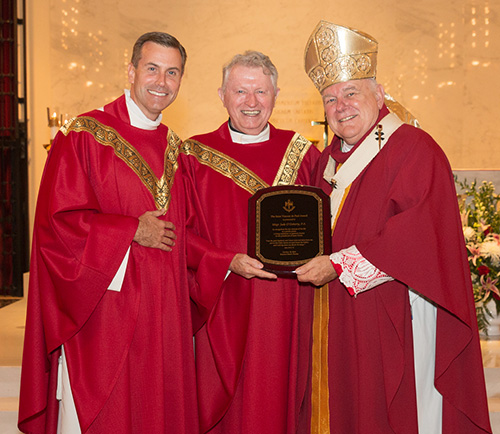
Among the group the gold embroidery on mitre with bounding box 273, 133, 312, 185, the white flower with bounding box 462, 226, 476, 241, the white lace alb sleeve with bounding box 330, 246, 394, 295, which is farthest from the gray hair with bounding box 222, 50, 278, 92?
the white flower with bounding box 462, 226, 476, 241

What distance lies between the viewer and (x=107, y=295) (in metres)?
2.99

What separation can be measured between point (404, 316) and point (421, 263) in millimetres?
327

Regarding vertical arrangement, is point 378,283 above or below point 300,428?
above

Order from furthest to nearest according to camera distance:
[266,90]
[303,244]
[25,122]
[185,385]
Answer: [25,122] < [266,90] < [185,385] < [303,244]

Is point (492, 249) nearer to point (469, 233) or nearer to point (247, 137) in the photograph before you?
point (469, 233)

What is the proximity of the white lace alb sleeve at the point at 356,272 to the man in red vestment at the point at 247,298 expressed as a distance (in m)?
0.47

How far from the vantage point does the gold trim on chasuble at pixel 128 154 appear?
3078 millimetres

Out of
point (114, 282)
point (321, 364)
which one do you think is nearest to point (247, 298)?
point (321, 364)

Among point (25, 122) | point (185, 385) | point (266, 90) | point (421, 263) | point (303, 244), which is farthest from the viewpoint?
point (25, 122)

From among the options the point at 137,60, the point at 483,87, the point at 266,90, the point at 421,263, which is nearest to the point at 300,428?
the point at 421,263

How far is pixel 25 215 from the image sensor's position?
26.2 feet

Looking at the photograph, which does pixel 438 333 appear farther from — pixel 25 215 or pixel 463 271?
pixel 25 215

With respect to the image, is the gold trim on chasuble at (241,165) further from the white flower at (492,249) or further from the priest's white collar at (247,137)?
the white flower at (492,249)

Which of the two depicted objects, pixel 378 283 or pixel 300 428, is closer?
pixel 378 283
